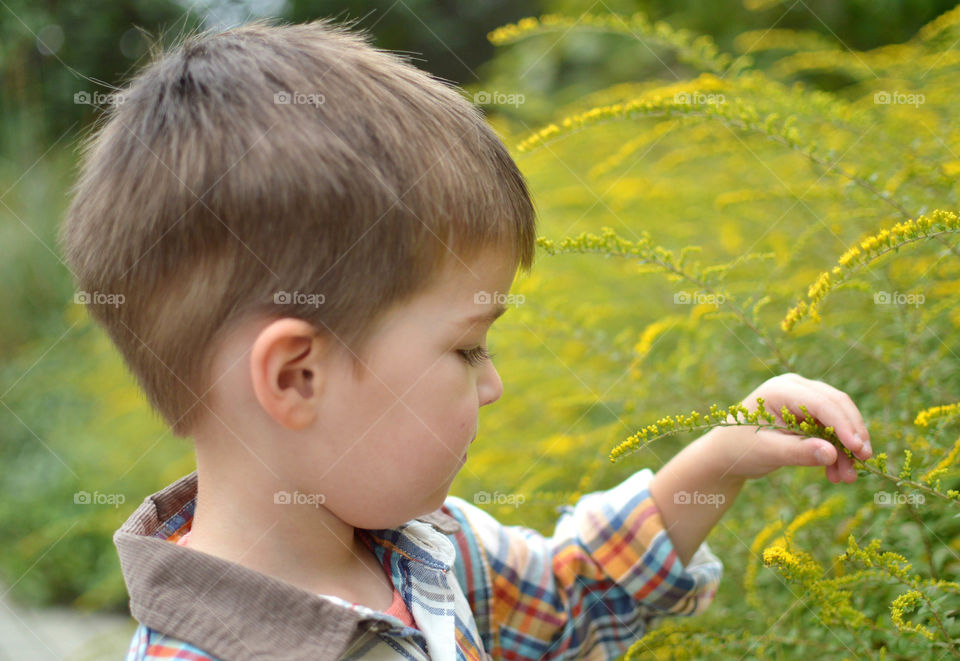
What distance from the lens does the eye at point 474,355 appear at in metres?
0.96

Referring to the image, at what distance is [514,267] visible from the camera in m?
1.03

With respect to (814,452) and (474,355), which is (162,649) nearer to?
(474,355)

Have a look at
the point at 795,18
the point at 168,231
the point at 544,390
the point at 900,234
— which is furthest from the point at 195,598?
the point at 795,18

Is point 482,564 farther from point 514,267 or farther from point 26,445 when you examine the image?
point 26,445

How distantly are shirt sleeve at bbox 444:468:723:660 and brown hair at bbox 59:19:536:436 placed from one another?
43 centimetres

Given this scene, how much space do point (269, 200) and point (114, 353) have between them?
3285 mm

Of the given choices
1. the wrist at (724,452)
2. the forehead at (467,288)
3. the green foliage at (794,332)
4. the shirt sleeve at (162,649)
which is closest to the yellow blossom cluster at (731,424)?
the green foliage at (794,332)

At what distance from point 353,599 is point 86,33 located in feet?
22.1

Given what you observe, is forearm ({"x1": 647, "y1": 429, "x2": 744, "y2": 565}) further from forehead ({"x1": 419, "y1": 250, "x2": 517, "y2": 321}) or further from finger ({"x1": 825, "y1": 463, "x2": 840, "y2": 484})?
forehead ({"x1": 419, "y1": 250, "x2": 517, "y2": 321})

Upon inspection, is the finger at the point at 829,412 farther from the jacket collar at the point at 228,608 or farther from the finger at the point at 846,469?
the jacket collar at the point at 228,608

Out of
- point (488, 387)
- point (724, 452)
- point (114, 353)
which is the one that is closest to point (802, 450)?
point (724, 452)

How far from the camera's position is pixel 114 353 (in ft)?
12.5

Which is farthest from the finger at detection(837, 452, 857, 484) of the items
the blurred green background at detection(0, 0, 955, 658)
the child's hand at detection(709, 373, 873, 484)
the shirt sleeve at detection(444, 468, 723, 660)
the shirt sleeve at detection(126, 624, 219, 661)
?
the shirt sleeve at detection(126, 624, 219, 661)

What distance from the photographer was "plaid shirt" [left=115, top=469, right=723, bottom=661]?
863 mm
